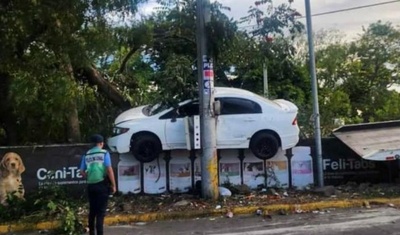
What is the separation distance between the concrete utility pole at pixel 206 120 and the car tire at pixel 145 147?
3.86 feet

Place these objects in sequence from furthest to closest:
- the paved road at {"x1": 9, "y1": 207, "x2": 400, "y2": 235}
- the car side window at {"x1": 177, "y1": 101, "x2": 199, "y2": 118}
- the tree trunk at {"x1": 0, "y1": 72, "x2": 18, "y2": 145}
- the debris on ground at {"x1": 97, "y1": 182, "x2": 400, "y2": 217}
Result: 1. the tree trunk at {"x1": 0, "y1": 72, "x2": 18, "y2": 145}
2. the car side window at {"x1": 177, "y1": 101, "x2": 199, "y2": 118}
3. the debris on ground at {"x1": 97, "y1": 182, "x2": 400, "y2": 217}
4. the paved road at {"x1": 9, "y1": 207, "x2": 400, "y2": 235}

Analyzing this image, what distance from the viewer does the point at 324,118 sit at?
18109mm

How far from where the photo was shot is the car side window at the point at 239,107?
41.8 ft

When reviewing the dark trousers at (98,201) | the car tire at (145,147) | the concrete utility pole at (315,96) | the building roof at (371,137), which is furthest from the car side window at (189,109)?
the dark trousers at (98,201)

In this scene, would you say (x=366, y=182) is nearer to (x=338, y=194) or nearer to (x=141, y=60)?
(x=338, y=194)

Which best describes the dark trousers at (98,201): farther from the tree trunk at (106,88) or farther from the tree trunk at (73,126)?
the tree trunk at (106,88)

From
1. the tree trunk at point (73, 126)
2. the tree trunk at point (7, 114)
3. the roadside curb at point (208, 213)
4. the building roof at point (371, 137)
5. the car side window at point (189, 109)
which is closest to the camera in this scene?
the roadside curb at point (208, 213)

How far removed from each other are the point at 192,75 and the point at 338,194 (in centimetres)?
414

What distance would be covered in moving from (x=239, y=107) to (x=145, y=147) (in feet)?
7.53

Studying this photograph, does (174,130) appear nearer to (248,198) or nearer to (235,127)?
(235,127)

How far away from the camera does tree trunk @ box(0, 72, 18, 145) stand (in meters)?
14.5

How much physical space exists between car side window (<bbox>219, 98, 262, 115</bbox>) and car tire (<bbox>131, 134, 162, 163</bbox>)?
65.8 inches

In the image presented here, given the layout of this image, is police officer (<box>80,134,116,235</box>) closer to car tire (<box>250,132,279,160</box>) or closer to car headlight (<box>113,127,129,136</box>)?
car headlight (<box>113,127,129,136</box>)

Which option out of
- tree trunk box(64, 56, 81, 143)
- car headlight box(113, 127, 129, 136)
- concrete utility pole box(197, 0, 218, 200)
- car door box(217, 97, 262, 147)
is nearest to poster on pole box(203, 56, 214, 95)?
concrete utility pole box(197, 0, 218, 200)
